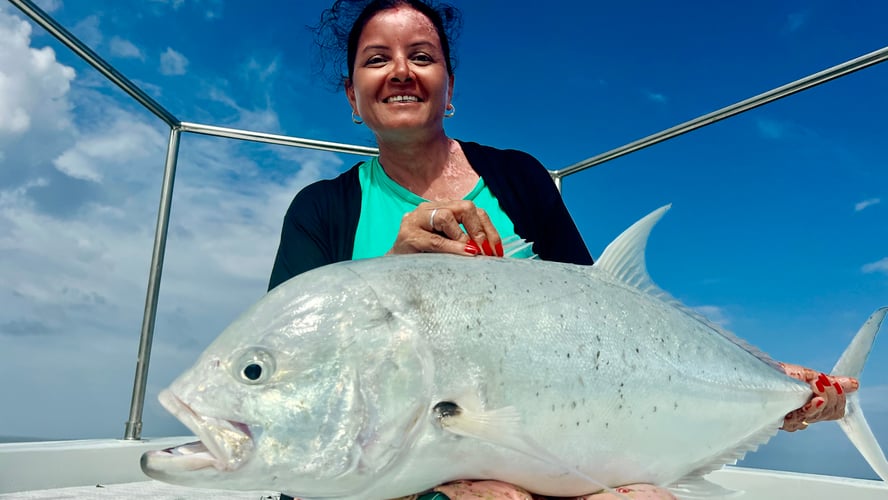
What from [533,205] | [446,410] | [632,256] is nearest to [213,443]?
[446,410]

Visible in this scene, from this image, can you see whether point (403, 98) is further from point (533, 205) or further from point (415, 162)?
point (533, 205)

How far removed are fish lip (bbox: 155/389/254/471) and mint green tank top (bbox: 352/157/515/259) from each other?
0.88 metres

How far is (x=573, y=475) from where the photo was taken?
4.49ft

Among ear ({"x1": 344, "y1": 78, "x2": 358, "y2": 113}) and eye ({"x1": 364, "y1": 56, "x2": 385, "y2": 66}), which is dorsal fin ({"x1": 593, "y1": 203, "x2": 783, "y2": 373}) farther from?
ear ({"x1": 344, "y1": 78, "x2": 358, "y2": 113})

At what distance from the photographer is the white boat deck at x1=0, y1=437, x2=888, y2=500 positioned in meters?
3.24

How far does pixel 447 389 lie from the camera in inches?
50.1

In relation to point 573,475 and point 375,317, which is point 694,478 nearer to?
point 573,475

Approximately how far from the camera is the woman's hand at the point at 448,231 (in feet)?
5.21

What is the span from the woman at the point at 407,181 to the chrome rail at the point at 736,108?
5.20 ft

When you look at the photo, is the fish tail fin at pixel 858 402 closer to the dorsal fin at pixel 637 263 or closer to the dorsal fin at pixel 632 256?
the dorsal fin at pixel 637 263

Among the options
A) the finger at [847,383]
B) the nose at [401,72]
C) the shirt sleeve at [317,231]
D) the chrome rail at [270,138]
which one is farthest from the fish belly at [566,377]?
the chrome rail at [270,138]

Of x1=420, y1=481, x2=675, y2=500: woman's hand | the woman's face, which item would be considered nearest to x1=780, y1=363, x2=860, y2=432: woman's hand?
x1=420, y1=481, x2=675, y2=500: woman's hand

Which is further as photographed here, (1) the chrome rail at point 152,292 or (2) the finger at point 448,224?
(1) the chrome rail at point 152,292

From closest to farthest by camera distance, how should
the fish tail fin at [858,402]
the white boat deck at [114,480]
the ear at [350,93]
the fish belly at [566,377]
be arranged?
1. the fish belly at [566,377]
2. the fish tail fin at [858,402]
3. the ear at [350,93]
4. the white boat deck at [114,480]
